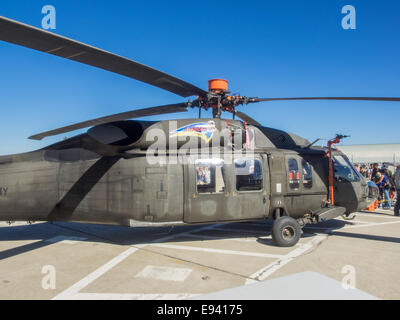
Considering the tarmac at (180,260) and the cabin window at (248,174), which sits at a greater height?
the cabin window at (248,174)

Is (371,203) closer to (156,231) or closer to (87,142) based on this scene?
(156,231)

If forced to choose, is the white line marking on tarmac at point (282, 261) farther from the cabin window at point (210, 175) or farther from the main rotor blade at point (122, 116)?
the main rotor blade at point (122, 116)

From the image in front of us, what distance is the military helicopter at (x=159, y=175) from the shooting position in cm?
659

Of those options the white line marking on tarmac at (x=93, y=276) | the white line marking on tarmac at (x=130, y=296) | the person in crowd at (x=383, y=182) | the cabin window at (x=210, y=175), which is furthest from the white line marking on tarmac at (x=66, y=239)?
the person in crowd at (x=383, y=182)

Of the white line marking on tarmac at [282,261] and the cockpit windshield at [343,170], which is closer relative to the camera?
the white line marking on tarmac at [282,261]

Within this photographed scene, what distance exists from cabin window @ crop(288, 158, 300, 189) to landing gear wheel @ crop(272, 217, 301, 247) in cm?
94

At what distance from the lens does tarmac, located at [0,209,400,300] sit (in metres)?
4.49

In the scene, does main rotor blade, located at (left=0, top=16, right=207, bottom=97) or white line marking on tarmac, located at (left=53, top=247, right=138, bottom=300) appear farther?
white line marking on tarmac, located at (left=53, top=247, right=138, bottom=300)

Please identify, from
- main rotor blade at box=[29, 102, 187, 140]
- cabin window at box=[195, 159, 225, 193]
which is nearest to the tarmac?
cabin window at box=[195, 159, 225, 193]

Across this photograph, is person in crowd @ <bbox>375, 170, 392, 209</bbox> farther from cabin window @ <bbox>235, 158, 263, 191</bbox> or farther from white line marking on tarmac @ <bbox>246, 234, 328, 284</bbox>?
cabin window @ <bbox>235, 158, 263, 191</bbox>

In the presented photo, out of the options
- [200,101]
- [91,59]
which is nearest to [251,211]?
[200,101]

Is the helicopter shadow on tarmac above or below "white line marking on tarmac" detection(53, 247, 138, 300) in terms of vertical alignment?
above

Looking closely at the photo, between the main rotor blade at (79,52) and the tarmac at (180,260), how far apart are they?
3586 millimetres

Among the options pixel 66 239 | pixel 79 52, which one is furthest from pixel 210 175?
pixel 66 239
